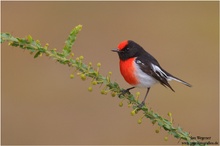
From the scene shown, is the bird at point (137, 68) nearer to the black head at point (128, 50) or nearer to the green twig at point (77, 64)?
the black head at point (128, 50)

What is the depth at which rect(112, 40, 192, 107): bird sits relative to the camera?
5820 mm

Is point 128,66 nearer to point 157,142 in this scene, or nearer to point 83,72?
point 83,72

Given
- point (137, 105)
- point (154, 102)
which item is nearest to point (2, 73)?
point (154, 102)

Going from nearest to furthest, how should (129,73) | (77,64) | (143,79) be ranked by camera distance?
1. (77,64)
2. (129,73)
3. (143,79)

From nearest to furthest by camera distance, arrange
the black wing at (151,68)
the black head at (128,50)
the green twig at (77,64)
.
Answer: the green twig at (77,64)
the black wing at (151,68)
the black head at (128,50)

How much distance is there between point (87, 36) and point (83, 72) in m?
20.7

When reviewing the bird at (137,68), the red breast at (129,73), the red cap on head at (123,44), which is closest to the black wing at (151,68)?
the bird at (137,68)

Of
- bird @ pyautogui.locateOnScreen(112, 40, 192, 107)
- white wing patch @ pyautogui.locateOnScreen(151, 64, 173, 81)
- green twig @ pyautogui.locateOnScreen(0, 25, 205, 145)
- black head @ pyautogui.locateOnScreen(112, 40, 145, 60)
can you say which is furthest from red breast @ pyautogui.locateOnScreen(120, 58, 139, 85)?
green twig @ pyautogui.locateOnScreen(0, 25, 205, 145)

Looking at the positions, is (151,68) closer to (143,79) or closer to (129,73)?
(143,79)

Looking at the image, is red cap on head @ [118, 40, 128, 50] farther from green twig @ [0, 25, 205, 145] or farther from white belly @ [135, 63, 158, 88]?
green twig @ [0, 25, 205, 145]

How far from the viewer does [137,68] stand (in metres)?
5.89

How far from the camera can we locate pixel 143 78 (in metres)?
5.90

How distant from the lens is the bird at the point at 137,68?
5.82m

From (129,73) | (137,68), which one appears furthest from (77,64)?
(137,68)
